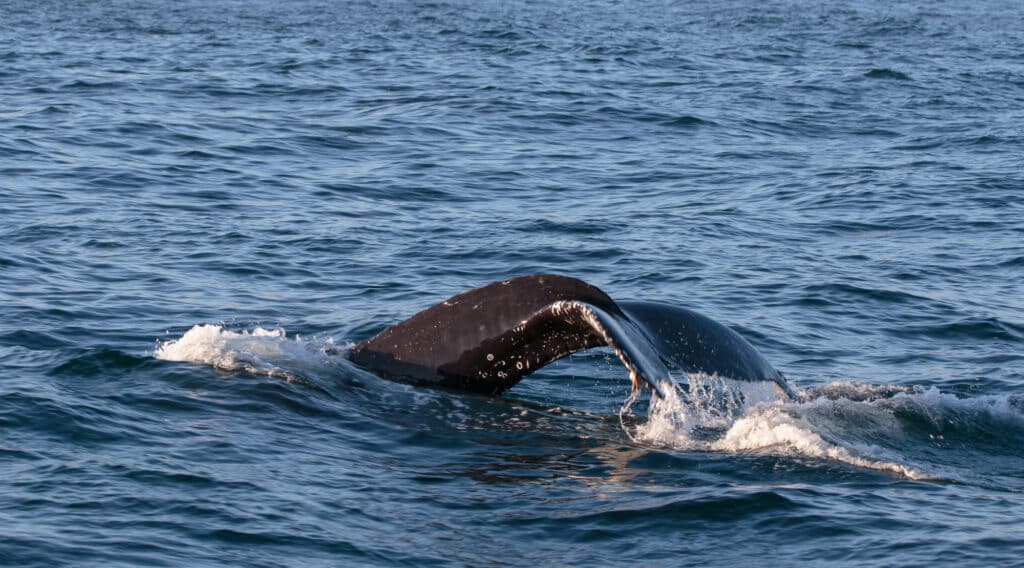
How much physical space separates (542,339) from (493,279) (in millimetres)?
5726

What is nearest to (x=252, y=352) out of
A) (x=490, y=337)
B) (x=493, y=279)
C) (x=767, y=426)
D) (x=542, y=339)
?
(x=490, y=337)

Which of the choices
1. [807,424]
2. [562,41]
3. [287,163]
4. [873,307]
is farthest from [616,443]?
[562,41]

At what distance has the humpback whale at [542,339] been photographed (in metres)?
8.24

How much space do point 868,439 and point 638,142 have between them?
13841 millimetres

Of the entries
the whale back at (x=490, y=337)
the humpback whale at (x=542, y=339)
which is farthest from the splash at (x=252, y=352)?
the humpback whale at (x=542, y=339)

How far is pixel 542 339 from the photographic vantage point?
8898mm

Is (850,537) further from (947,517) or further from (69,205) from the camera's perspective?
(69,205)

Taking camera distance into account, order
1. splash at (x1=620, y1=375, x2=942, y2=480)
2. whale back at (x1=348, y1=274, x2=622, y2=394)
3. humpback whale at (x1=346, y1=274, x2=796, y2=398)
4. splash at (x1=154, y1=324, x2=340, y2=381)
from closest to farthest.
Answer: humpback whale at (x1=346, y1=274, x2=796, y2=398) < whale back at (x1=348, y1=274, x2=622, y2=394) < splash at (x1=620, y1=375, x2=942, y2=480) < splash at (x1=154, y1=324, x2=340, y2=381)

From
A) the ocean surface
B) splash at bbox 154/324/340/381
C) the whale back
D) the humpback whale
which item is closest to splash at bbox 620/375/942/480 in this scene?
the ocean surface

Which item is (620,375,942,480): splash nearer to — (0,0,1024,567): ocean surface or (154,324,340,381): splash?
(0,0,1024,567): ocean surface

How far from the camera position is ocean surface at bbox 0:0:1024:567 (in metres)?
7.79

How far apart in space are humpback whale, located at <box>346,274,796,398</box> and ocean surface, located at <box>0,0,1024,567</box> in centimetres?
18

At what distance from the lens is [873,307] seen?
14242 mm

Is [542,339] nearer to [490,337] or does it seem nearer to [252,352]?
[490,337]
